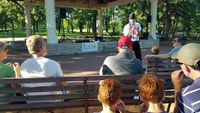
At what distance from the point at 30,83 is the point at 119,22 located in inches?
1775

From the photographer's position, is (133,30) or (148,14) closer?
(133,30)

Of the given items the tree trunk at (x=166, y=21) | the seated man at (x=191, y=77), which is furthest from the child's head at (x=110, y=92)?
the tree trunk at (x=166, y=21)

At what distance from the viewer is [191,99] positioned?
2633 millimetres

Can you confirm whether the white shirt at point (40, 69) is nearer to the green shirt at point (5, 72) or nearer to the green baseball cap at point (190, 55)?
the green shirt at point (5, 72)

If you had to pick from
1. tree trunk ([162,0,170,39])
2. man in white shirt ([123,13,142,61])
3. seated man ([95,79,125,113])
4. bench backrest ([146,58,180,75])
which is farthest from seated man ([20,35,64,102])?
tree trunk ([162,0,170,39])

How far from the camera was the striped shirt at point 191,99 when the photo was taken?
2598 mm

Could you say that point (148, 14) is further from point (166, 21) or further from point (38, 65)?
point (38, 65)

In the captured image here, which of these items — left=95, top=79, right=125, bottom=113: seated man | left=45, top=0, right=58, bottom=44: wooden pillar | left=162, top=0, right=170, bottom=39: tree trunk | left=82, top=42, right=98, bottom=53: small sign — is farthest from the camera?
left=162, top=0, right=170, bottom=39: tree trunk

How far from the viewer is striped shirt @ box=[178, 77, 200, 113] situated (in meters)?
2.60

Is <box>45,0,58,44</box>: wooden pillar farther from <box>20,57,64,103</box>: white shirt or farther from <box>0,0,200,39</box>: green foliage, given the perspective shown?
<box>0,0,200,39</box>: green foliage

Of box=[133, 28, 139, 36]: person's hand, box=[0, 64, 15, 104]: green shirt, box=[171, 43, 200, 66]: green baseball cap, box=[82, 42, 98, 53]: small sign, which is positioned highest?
box=[171, 43, 200, 66]: green baseball cap

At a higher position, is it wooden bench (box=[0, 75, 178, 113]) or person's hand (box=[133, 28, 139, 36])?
person's hand (box=[133, 28, 139, 36])

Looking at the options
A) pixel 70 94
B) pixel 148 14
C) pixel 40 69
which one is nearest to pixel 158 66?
pixel 70 94

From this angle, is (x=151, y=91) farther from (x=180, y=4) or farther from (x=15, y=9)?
(x=15, y=9)
